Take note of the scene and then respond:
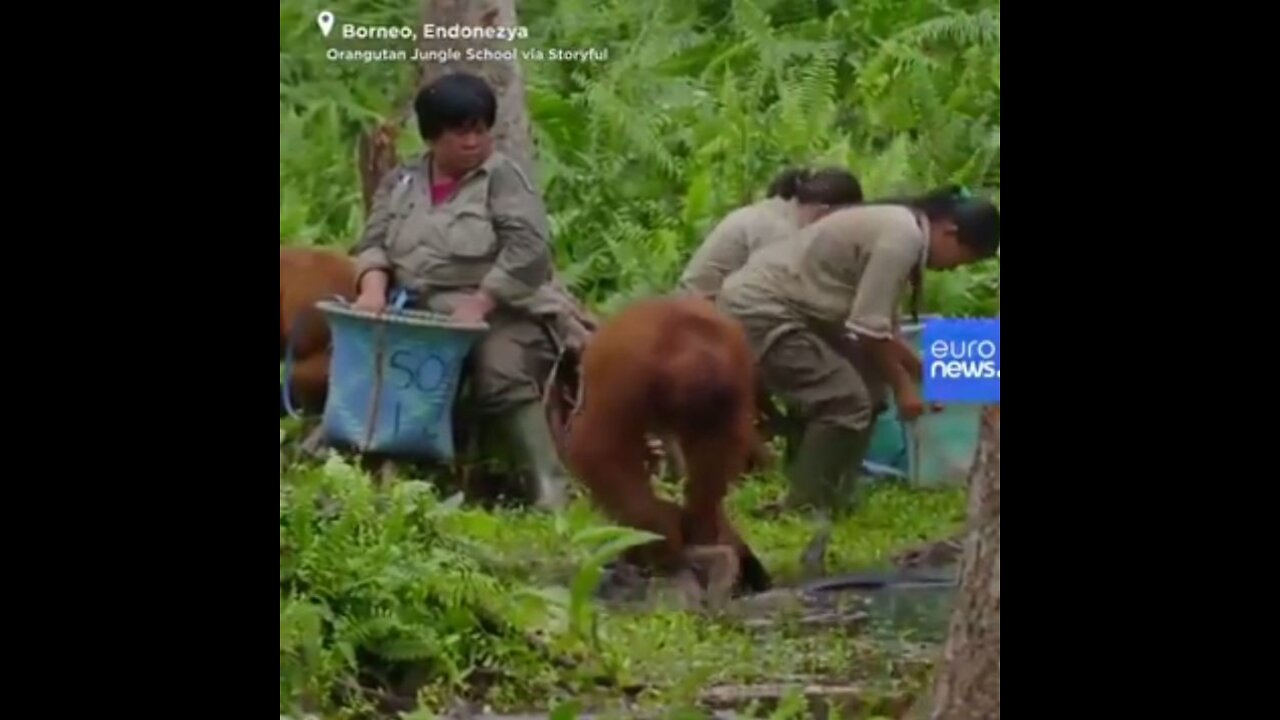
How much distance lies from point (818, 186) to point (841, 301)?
0.27 metres

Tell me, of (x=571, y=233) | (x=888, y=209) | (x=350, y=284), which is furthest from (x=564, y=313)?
(x=888, y=209)

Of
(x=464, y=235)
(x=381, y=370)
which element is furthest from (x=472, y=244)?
(x=381, y=370)

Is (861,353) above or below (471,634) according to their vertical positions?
above

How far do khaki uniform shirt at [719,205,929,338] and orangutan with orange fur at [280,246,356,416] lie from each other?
2.87ft

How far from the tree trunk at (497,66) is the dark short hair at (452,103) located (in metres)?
0.02

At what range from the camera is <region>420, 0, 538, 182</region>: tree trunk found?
4.55m

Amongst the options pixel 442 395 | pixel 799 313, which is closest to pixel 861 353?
pixel 799 313

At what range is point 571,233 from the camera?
181 inches

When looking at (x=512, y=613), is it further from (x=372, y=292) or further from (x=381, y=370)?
(x=372, y=292)

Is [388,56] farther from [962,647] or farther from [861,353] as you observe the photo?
[962,647]

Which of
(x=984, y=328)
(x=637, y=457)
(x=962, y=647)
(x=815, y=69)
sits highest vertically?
(x=815, y=69)

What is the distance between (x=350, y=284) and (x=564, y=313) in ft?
1.61

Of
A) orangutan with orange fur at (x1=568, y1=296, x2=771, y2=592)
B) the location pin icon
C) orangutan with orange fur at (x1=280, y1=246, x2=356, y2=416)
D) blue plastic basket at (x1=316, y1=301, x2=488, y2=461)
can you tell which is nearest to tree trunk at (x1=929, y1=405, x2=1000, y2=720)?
orangutan with orange fur at (x1=568, y1=296, x2=771, y2=592)

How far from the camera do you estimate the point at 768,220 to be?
4.62 m
